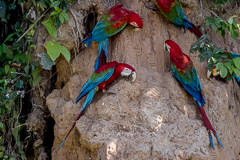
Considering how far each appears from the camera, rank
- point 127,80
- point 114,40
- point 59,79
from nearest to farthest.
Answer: point 127,80
point 114,40
point 59,79

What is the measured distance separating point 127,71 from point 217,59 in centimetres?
55

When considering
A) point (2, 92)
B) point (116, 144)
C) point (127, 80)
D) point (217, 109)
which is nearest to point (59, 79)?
point (2, 92)

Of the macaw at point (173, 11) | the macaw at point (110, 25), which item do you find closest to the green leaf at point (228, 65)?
the macaw at point (173, 11)

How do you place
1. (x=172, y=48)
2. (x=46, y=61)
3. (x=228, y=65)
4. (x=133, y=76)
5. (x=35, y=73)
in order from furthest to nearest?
(x=35, y=73)
(x=46, y=61)
(x=172, y=48)
(x=133, y=76)
(x=228, y=65)

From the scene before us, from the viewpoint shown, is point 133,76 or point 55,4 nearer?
point 133,76

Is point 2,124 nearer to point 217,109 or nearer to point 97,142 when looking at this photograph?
point 97,142

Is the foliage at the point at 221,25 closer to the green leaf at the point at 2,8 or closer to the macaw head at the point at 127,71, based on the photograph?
the macaw head at the point at 127,71

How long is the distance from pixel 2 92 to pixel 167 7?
128 cm

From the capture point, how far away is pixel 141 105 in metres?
2.40

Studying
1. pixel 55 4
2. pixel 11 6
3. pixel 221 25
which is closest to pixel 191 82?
pixel 221 25

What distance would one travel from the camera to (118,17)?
2.56 metres

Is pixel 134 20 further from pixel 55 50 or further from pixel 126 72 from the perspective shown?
pixel 55 50

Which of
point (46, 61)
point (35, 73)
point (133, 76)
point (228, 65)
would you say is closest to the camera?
point (228, 65)

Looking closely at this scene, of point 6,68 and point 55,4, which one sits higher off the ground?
point 55,4
